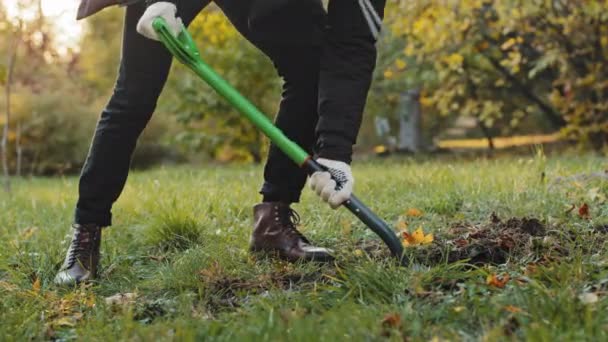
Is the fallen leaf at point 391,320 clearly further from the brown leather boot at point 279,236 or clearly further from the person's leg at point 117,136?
the person's leg at point 117,136

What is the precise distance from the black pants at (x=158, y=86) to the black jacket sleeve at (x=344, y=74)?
12 mm

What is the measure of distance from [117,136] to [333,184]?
772 mm

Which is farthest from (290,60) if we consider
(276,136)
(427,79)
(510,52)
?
(427,79)

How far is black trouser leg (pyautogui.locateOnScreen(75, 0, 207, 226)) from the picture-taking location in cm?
248

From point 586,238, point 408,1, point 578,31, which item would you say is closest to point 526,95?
point 578,31

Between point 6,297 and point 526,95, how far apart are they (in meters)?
9.54

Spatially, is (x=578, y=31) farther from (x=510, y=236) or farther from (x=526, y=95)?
(x=510, y=236)

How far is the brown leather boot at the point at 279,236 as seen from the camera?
2.60 metres

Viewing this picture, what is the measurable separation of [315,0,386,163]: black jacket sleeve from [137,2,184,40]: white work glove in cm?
48

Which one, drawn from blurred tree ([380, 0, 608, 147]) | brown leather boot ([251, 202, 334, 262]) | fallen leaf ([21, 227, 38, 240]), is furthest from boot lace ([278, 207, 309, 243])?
blurred tree ([380, 0, 608, 147])

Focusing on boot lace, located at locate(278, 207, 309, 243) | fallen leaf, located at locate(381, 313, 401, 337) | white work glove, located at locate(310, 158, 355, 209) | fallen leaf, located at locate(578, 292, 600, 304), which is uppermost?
white work glove, located at locate(310, 158, 355, 209)

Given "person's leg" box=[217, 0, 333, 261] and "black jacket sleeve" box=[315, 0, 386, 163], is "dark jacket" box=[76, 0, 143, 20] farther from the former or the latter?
"black jacket sleeve" box=[315, 0, 386, 163]

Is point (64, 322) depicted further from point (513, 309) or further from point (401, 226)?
point (401, 226)

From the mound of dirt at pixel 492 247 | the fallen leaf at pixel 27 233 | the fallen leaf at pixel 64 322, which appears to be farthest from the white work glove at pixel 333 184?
the fallen leaf at pixel 27 233
